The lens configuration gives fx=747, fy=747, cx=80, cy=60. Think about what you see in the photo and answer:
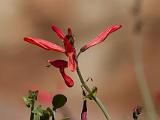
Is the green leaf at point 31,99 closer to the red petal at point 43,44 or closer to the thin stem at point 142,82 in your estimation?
the red petal at point 43,44

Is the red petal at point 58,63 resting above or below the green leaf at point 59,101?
above

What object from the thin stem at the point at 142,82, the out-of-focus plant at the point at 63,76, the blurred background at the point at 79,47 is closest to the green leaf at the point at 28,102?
the out-of-focus plant at the point at 63,76

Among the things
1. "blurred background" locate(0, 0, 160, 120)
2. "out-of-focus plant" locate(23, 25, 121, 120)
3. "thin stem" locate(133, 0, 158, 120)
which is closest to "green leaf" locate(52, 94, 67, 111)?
"out-of-focus plant" locate(23, 25, 121, 120)

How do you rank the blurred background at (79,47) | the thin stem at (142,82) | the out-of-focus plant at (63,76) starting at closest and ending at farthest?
the out-of-focus plant at (63,76), the thin stem at (142,82), the blurred background at (79,47)

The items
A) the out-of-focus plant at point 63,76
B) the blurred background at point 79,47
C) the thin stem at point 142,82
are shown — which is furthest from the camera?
the blurred background at point 79,47

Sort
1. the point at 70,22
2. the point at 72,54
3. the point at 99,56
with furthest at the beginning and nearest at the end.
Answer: the point at 70,22 < the point at 99,56 < the point at 72,54

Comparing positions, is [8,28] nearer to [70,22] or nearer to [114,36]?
[70,22]

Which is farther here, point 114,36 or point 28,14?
point 28,14

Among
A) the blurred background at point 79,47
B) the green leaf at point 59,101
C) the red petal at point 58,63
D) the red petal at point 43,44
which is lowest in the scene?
the green leaf at point 59,101

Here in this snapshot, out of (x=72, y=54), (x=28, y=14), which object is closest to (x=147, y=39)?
(x=28, y=14)

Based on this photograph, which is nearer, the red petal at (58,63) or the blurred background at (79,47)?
the red petal at (58,63)
